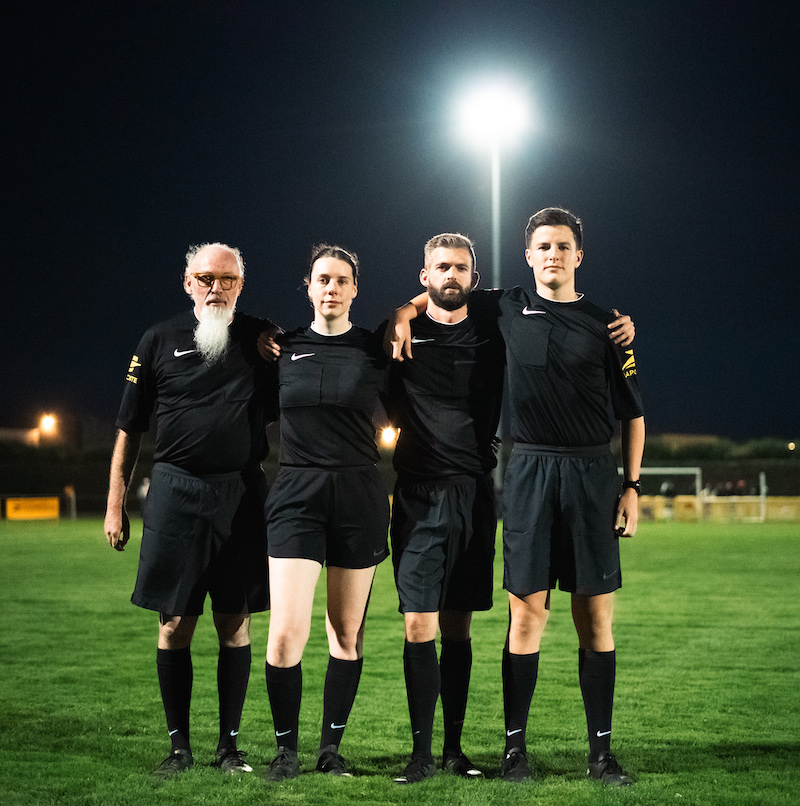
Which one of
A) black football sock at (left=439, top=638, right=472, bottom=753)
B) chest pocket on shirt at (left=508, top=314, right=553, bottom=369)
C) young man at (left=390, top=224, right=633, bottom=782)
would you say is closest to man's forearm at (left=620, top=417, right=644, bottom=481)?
young man at (left=390, top=224, right=633, bottom=782)

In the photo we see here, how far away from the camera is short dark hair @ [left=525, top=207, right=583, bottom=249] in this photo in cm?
427

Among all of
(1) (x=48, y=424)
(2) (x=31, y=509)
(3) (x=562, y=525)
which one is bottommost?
(2) (x=31, y=509)

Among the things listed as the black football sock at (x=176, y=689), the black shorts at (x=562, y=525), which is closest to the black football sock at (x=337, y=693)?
the black football sock at (x=176, y=689)

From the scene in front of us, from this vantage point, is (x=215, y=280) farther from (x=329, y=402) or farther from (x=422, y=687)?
(x=422, y=687)

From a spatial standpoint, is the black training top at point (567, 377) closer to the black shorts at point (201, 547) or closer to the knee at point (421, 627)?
the knee at point (421, 627)

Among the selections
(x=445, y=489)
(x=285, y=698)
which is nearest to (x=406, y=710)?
(x=285, y=698)

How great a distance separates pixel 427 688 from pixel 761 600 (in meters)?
7.78

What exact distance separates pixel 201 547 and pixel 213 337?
90 cm

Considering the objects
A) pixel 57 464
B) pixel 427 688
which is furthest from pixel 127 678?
pixel 57 464

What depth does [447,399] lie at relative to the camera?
4.34 metres

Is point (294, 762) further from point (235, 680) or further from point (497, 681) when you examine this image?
point (497, 681)

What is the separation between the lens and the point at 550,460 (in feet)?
13.7

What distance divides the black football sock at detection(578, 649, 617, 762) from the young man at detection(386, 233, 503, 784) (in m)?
0.49

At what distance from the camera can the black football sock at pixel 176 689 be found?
14.3 ft
